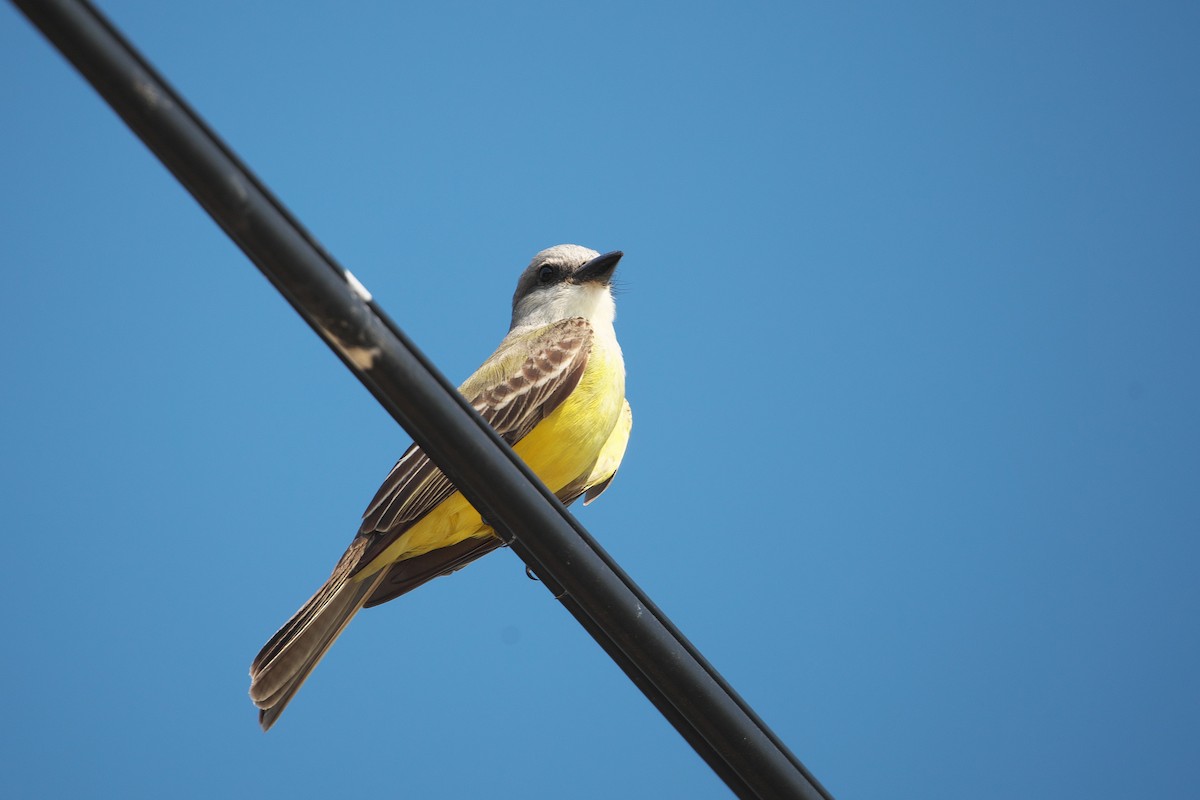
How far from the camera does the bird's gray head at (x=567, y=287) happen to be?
6340mm

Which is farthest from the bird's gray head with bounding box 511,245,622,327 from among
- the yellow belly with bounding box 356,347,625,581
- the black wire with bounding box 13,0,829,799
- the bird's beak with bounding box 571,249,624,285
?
the black wire with bounding box 13,0,829,799

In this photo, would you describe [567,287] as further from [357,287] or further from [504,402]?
[357,287]

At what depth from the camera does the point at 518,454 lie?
491 centimetres

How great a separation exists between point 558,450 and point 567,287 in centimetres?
154

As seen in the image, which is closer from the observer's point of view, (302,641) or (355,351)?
(355,351)

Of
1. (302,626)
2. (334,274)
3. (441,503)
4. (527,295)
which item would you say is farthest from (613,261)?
(334,274)

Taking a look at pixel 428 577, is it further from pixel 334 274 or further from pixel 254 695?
pixel 334 274

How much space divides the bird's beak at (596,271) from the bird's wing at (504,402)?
574 mm

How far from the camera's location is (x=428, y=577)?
5223 millimetres

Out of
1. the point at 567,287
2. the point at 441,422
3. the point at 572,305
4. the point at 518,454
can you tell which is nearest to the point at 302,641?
the point at 518,454

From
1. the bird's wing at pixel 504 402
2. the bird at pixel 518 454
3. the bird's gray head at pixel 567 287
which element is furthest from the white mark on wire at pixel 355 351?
the bird's gray head at pixel 567 287

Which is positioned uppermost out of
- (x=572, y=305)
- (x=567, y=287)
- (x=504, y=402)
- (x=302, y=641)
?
(x=567, y=287)

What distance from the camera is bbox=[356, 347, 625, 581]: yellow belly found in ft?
16.2

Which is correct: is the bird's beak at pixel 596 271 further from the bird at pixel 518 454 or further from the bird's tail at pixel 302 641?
the bird's tail at pixel 302 641
